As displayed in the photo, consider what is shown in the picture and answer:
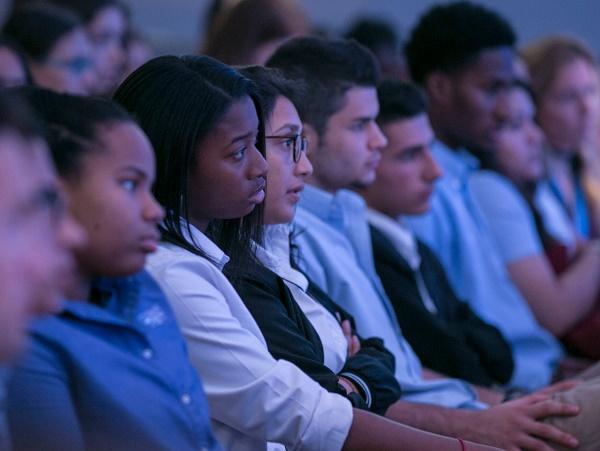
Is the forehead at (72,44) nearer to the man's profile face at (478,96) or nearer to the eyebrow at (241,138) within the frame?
the man's profile face at (478,96)

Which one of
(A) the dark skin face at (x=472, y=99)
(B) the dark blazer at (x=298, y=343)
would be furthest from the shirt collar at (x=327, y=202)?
(A) the dark skin face at (x=472, y=99)

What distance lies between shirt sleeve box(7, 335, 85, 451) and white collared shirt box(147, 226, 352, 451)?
32 centimetres

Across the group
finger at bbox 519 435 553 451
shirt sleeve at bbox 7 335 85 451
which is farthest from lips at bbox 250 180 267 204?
finger at bbox 519 435 553 451

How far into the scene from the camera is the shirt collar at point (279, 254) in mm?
1978

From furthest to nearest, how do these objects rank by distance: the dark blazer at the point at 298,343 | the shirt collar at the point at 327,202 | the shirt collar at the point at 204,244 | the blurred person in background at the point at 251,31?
1. the blurred person in background at the point at 251,31
2. the shirt collar at the point at 327,202
3. the dark blazer at the point at 298,343
4. the shirt collar at the point at 204,244

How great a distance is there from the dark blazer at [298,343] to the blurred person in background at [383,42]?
3086 millimetres

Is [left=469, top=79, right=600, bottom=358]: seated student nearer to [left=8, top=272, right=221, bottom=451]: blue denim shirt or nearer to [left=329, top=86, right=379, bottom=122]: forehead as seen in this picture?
[left=329, top=86, right=379, bottom=122]: forehead

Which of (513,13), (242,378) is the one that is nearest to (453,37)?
(242,378)

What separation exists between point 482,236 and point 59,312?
2.26 metres

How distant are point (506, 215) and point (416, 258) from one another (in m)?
0.70

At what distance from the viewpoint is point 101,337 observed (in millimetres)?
1357

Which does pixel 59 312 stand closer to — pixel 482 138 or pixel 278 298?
pixel 278 298

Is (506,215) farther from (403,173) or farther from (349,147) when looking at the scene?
(349,147)

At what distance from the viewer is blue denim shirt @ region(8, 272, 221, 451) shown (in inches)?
49.9
